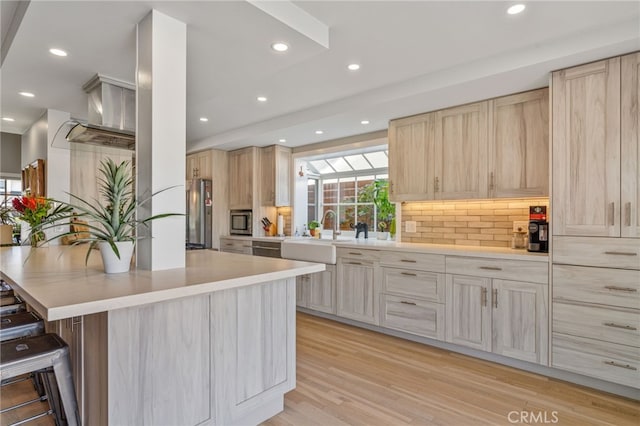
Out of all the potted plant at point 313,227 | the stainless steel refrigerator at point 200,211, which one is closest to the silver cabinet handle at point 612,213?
the potted plant at point 313,227

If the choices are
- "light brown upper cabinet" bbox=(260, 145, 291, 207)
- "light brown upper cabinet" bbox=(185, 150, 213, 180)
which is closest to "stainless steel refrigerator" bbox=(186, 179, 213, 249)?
"light brown upper cabinet" bbox=(185, 150, 213, 180)

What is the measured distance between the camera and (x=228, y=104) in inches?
146

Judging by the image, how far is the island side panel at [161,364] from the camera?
53.2 inches

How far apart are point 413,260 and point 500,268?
2.44 ft

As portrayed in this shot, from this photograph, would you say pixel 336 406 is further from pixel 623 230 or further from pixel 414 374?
pixel 623 230

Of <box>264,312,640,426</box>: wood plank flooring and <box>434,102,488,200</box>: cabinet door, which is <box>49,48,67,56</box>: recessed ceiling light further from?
<box>434,102,488,200</box>: cabinet door

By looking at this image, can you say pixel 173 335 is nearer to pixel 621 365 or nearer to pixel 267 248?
pixel 621 365

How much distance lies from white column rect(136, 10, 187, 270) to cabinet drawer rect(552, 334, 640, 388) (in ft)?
8.76

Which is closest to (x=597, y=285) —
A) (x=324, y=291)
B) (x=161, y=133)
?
(x=324, y=291)

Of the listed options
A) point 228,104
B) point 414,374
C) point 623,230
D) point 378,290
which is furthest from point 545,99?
point 228,104

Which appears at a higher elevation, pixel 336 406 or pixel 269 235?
pixel 269 235

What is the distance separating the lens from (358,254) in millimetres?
3641

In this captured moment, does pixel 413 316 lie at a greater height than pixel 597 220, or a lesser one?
lesser

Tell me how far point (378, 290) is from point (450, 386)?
1193 millimetres
